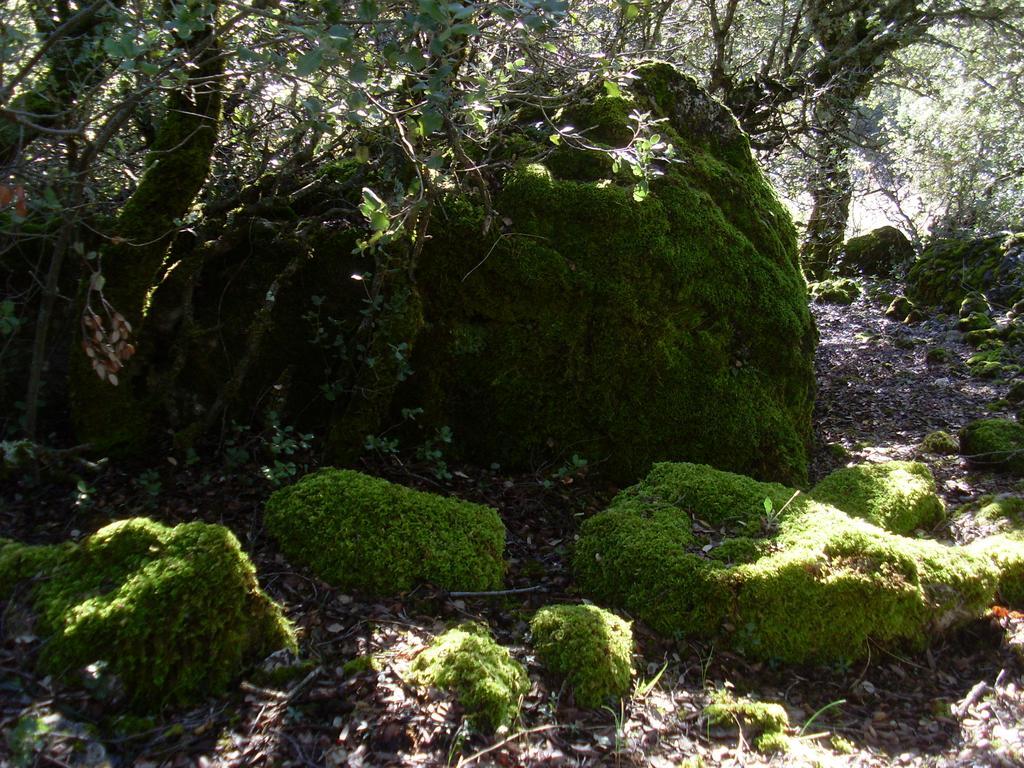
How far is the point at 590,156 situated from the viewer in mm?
5566

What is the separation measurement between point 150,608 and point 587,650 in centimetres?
174

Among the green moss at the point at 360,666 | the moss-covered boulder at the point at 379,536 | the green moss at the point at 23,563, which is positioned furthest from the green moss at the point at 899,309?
the green moss at the point at 23,563

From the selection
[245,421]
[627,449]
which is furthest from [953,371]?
[245,421]

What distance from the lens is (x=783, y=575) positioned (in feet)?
11.2

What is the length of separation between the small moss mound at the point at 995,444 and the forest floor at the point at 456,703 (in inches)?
47.9

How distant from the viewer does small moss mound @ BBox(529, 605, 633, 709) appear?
2.86 meters

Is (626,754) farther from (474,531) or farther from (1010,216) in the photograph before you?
(1010,216)

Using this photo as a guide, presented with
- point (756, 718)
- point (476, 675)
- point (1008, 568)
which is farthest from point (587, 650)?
point (1008, 568)

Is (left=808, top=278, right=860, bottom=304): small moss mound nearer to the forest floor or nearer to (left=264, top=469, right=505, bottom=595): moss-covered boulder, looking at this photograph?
the forest floor

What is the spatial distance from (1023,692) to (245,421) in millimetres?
4485

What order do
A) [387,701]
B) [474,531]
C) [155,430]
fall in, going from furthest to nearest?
1. [155,430]
2. [474,531]
3. [387,701]

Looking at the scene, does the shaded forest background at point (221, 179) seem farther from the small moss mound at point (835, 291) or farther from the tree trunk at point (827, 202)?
the small moss mound at point (835, 291)

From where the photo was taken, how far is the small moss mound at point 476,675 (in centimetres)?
257

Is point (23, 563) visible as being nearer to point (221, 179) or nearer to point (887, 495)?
point (221, 179)
